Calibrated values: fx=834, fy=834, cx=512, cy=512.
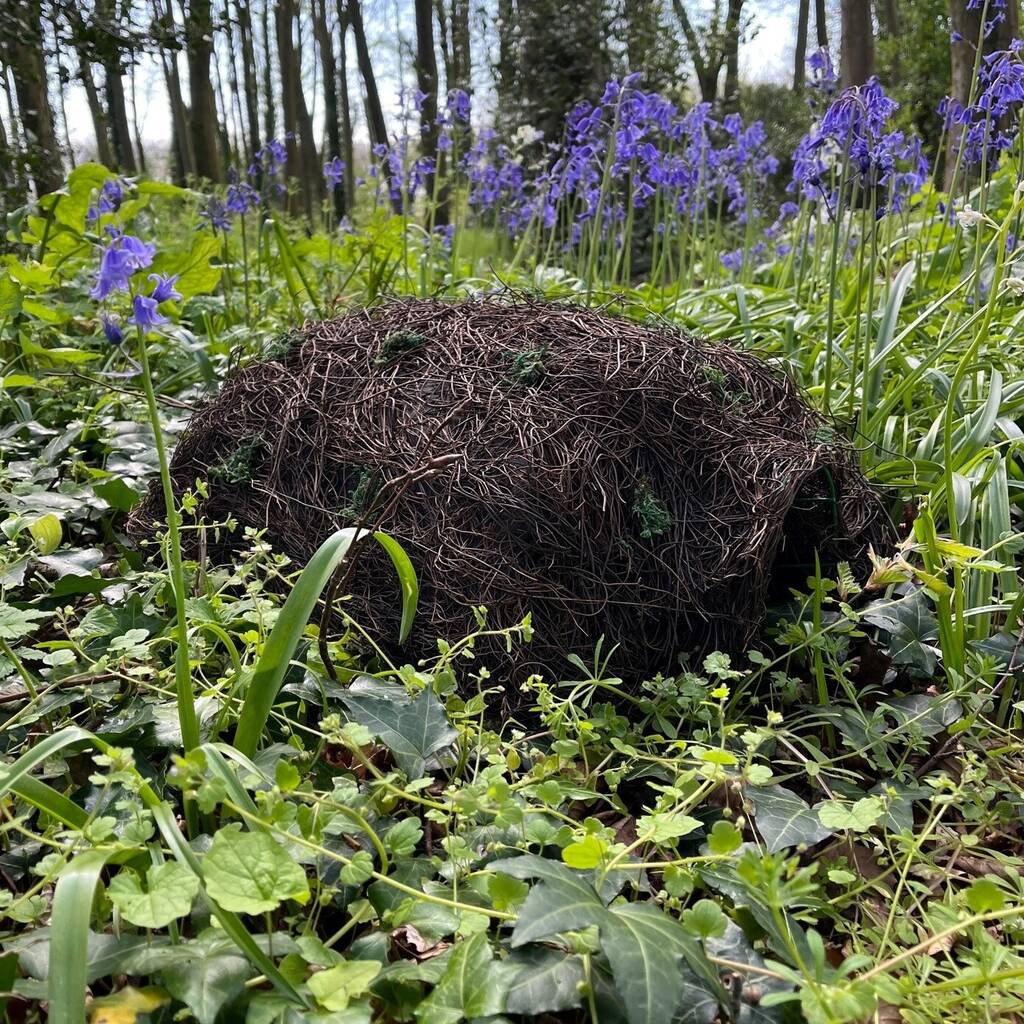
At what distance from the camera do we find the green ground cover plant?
39.8 inches

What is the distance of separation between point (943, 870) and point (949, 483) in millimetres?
962

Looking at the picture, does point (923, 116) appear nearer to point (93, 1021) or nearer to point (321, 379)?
point (321, 379)

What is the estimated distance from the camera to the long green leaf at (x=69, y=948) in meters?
0.87

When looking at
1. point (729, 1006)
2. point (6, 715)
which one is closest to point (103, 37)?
point (6, 715)

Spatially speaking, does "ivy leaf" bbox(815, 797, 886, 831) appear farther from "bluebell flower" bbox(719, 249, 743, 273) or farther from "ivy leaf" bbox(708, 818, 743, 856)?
"bluebell flower" bbox(719, 249, 743, 273)

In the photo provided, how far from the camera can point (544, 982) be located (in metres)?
1.04

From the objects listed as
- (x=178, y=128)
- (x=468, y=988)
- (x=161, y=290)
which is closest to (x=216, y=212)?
(x=161, y=290)

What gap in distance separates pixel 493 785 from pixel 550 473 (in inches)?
34.7

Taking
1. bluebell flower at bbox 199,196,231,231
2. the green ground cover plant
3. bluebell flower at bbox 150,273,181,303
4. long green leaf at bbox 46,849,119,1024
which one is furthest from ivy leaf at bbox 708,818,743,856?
bluebell flower at bbox 199,196,231,231

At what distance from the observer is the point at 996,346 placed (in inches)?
118

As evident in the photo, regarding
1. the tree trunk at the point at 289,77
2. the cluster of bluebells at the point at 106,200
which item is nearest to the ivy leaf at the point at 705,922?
the cluster of bluebells at the point at 106,200

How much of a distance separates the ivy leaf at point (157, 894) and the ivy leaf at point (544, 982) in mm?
409

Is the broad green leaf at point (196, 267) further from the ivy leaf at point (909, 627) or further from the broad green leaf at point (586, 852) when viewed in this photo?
the broad green leaf at point (586, 852)

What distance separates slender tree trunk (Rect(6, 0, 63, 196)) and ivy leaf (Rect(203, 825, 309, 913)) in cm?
436
